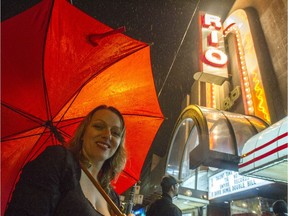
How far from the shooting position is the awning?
11.2 ft

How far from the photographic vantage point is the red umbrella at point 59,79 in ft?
8.37

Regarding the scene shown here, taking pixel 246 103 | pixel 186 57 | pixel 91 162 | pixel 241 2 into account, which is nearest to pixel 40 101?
pixel 91 162

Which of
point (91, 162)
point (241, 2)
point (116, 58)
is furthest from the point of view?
point (241, 2)

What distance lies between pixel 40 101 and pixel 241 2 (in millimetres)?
10305

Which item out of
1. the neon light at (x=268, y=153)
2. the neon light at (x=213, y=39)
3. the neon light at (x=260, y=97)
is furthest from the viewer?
the neon light at (x=213, y=39)

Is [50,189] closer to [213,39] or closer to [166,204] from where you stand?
[166,204]

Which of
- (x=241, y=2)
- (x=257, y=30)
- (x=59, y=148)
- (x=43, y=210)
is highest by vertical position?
(x=241, y=2)

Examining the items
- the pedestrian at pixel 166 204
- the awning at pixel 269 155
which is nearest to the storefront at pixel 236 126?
the awning at pixel 269 155

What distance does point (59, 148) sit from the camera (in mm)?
1476

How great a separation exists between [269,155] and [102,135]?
9.34 feet

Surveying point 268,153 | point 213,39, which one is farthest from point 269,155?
point 213,39

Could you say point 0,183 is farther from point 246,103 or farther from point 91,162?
point 246,103

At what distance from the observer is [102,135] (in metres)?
1.93

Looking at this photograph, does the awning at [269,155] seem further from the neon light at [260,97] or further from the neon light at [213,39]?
the neon light at [213,39]
